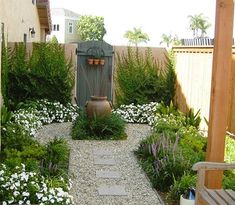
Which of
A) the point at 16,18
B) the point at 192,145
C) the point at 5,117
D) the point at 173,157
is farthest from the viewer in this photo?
the point at 16,18

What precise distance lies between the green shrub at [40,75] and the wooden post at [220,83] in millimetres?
6960

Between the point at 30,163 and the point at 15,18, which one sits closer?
the point at 30,163

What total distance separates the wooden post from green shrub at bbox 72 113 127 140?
4.19m

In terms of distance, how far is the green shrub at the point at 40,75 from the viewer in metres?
10.4

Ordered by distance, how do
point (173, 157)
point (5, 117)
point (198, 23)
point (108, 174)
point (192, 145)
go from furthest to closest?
point (198, 23) < point (5, 117) < point (192, 145) < point (108, 174) < point (173, 157)

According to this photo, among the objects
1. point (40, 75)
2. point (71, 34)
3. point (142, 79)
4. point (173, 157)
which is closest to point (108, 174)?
point (173, 157)

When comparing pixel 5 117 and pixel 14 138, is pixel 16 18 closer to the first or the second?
pixel 5 117

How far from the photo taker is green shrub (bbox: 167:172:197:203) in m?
4.74

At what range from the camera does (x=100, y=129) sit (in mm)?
8258

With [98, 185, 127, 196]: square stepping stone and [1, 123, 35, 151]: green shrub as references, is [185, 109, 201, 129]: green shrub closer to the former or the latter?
[1, 123, 35, 151]: green shrub

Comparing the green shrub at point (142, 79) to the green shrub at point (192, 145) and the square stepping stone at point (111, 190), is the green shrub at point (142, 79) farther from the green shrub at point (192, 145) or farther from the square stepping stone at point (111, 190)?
→ the square stepping stone at point (111, 190)

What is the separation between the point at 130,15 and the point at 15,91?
148 feet

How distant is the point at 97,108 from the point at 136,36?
5412cm

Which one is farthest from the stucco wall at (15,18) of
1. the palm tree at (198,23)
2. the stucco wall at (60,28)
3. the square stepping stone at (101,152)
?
the palm tree at (198,23)
